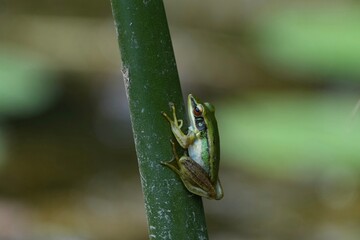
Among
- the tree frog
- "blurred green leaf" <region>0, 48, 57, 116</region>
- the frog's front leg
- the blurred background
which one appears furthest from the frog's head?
"blurred green leaf" <region>0, 48, 57, 116</region>

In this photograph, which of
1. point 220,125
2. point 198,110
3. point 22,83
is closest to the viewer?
point 198,110

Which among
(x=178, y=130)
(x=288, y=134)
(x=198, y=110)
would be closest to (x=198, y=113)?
(x=198, y=110)

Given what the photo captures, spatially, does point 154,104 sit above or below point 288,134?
below

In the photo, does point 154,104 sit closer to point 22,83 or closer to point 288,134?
point 288,134

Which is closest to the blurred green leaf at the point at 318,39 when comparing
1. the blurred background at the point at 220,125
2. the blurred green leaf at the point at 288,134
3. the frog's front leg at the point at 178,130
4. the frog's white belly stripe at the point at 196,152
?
the blurred background at the point at 220,125

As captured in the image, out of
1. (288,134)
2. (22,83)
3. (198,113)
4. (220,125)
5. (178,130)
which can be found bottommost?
(178,130)

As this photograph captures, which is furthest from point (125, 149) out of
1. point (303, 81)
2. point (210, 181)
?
point (210, 181)

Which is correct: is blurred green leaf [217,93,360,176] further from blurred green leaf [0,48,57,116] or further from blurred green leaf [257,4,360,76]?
blurred green leaf [0,48,57,116]

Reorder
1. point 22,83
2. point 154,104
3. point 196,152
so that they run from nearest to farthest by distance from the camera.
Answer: point 154,104
point 196,152
point 22,83
